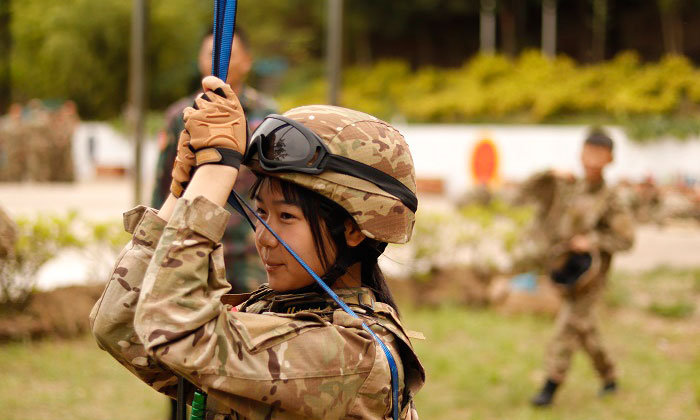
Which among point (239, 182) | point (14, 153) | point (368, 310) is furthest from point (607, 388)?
point (14, 153)

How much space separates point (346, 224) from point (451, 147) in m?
22.0

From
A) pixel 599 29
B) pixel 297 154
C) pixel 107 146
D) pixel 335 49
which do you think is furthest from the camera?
pixel 107 146

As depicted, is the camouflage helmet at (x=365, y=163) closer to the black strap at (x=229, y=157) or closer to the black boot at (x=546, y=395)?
the black strap at (x=229, y=157)

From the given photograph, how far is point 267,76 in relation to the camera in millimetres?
31984

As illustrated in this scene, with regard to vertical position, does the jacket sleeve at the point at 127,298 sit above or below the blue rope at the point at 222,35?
below

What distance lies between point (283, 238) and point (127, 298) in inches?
12.1

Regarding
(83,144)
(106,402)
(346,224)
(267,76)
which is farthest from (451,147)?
(346,224)

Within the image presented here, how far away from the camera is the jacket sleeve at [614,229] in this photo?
523cm

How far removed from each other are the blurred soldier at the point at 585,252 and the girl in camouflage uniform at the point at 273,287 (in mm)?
3681

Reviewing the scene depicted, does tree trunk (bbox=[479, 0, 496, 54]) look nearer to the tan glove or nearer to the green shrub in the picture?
the green shrub

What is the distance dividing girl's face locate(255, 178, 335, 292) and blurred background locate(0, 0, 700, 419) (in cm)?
262

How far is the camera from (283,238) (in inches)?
64.2

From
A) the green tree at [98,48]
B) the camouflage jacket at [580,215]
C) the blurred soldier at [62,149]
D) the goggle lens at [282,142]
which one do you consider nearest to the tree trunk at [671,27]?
the green tree at [98,48]

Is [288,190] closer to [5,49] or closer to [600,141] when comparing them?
[600,141]
